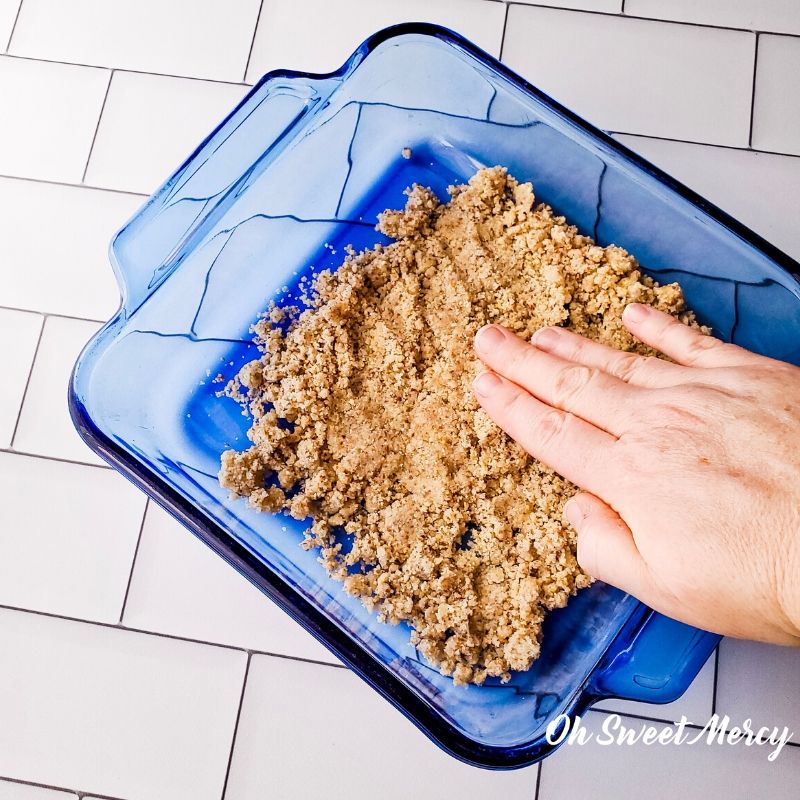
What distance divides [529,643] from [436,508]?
14 centimetres

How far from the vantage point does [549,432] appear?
2.12 ft

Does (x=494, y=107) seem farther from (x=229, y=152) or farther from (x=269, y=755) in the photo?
(x=269, y=755)

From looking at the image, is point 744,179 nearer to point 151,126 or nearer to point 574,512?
point 574,512

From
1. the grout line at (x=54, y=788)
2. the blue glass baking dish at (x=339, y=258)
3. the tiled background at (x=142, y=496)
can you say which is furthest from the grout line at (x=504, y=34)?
the grout line at (x=54, y=788)

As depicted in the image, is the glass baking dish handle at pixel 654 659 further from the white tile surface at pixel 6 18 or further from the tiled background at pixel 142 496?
the white tile surface at pixel 6 18

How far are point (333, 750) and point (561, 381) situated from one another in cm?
52

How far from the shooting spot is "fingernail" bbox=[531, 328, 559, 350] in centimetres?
69

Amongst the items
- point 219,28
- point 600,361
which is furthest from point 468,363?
point 219,28

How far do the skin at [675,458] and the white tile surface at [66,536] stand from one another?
1.65ft

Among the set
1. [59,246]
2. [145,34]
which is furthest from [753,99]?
[59,246]

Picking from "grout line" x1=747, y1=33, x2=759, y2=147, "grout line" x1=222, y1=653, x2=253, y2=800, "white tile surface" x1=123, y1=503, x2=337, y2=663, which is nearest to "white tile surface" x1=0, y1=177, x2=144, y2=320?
"white tile surface" x1=123, y1=503, x2=337, y2=663

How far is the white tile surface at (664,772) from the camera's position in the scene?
827 mm

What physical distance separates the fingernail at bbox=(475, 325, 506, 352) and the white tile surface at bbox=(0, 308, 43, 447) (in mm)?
606

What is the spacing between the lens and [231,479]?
696 millimetres
